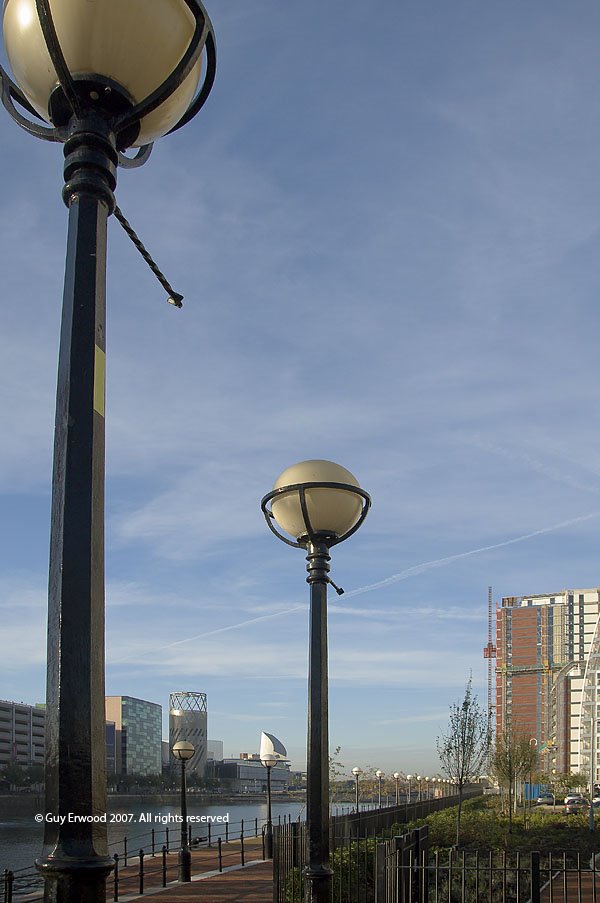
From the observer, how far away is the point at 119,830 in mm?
71438

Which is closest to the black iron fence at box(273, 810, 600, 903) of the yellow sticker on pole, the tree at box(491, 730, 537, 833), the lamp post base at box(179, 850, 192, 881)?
the lamp post base at box(179, 850, 192, 881)

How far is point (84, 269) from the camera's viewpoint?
329 centimetres

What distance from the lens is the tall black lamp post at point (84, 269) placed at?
272cm

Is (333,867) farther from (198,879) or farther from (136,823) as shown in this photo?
(136,823)

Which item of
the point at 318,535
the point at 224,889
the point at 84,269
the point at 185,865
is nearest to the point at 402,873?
the point at 318,535

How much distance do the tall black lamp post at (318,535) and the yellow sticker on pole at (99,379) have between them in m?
4.51

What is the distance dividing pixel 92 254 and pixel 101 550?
1.11 m

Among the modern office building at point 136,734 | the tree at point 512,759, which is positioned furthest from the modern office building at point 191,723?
the tree at point 512,759

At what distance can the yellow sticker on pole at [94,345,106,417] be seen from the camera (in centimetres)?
313

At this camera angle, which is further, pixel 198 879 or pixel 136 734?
pixel 136 734

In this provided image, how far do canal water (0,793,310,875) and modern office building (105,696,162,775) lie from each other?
28.4 metres

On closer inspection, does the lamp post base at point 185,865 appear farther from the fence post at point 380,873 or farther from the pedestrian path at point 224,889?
the fence post at point 380,873

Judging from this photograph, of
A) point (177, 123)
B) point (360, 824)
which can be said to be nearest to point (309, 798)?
point (177, 123)

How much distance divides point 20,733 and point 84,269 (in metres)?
157
